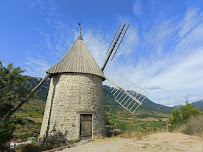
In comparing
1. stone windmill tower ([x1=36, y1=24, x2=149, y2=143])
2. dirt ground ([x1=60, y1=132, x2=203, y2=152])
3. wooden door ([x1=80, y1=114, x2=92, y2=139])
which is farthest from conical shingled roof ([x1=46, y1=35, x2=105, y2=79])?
dirt ground ([x1=60, y1=132, x2=203, y2=152])

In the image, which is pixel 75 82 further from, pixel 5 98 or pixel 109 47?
pixel 109 47

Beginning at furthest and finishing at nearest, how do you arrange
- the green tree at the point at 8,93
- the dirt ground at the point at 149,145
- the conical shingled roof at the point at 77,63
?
the conical shingled roof at the point at 77,63
the dirt ground at the point at 149,145
the green tree at the point at 8,93

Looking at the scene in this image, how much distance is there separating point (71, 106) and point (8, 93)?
15.1ft

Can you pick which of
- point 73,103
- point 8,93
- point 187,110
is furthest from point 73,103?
point 187,110

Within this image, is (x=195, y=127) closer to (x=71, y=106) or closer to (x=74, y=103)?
(x=74, y=103)

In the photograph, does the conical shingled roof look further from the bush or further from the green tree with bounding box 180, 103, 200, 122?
the green tree with bounding box 180, 103, 200, 122

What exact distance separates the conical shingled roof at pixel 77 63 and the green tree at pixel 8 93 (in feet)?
12.6

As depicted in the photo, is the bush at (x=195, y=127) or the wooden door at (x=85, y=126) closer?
the wooden door at (x=85, y=126)

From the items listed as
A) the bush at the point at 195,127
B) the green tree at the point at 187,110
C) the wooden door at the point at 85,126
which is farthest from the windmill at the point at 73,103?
the green tree at the point at 187,110

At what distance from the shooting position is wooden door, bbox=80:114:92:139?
Answer: 10.2 m

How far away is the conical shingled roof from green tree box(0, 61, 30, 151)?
385 cm

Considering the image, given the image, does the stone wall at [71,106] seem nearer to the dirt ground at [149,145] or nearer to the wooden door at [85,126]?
the wooden door at [85,126]

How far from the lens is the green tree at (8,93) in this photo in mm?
6179

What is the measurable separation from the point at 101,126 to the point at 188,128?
7406 mm
